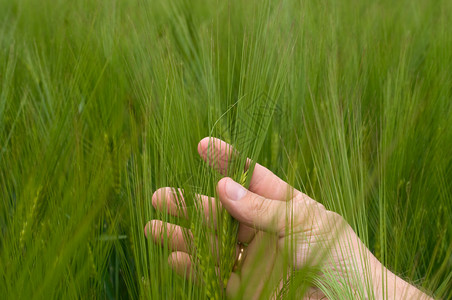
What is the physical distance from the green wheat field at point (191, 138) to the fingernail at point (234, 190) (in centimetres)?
1

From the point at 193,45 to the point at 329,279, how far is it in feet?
2.32

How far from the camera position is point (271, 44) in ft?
2.17

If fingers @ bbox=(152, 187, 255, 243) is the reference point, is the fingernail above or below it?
above

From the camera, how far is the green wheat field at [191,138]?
0.55 metres

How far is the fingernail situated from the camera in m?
0.58

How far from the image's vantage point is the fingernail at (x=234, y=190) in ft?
1.89

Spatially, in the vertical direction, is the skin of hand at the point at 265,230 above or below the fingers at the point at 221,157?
below

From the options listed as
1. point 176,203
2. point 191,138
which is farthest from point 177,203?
point 191,138

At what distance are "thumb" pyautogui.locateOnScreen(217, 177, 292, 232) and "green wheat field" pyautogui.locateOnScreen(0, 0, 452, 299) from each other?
0.07ft

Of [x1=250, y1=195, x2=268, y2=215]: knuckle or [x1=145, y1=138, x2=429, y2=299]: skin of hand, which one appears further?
[x1=250, y1=195, x2=268, y2=215]: knuckle

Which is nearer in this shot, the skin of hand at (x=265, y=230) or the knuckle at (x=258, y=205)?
the skin of hand at (x=265, y=230)

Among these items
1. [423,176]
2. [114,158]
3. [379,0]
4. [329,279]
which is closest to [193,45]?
[114,158]

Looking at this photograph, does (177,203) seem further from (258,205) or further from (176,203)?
(258,205)

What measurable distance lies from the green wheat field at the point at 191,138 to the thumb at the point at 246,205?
2 centimetres
